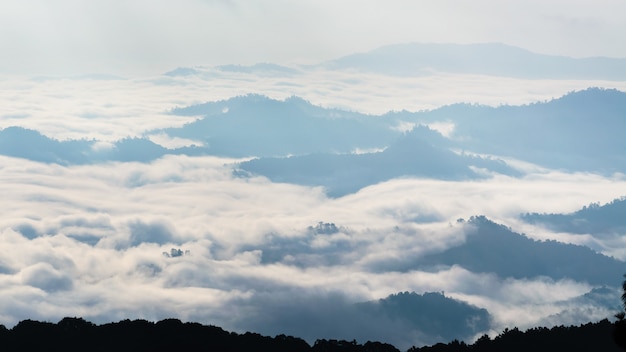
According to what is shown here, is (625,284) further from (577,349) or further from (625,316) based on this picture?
(577,349)

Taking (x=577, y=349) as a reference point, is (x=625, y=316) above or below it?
below

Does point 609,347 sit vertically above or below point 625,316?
above

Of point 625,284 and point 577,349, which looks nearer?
point 625,284

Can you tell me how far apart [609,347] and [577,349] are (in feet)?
22.9

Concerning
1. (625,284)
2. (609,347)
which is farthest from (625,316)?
(609,347)

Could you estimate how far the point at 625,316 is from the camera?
2798 inches

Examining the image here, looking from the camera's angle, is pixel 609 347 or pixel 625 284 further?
pixel 609 347

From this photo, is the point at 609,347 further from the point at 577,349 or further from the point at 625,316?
the point at 625,316

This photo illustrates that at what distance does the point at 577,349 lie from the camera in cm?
19975

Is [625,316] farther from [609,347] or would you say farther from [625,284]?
[609,347]

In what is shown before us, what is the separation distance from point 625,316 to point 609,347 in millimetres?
→ 134238

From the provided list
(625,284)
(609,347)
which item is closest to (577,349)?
(609,347)

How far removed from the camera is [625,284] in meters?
74.0

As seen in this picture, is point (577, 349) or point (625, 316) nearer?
point (625, 316)
